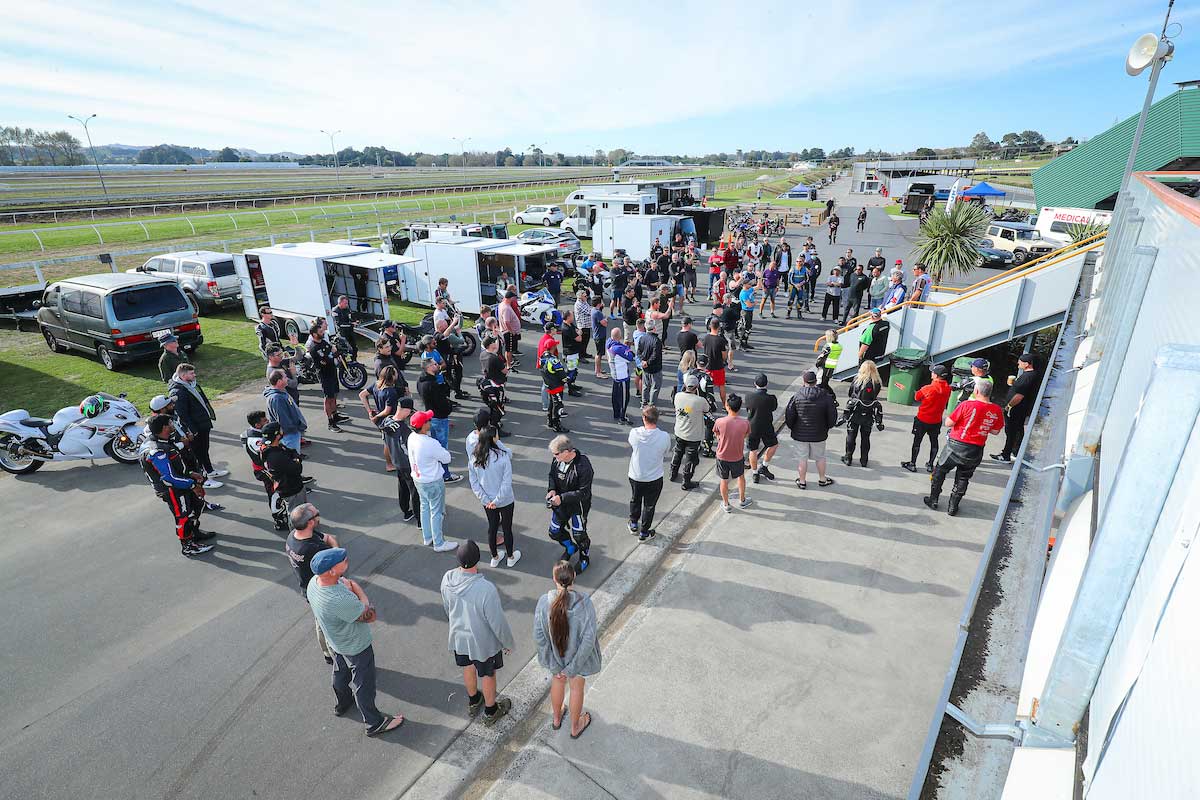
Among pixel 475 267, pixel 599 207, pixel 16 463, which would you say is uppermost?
pixel 599 207

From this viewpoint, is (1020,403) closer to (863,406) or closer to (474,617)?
(863,406)

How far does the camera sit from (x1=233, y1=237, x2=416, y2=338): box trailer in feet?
46.0

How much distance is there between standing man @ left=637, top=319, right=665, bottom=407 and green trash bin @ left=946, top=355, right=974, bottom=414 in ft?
17.5

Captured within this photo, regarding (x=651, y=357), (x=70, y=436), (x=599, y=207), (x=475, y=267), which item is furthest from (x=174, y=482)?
(x=599, y=207)

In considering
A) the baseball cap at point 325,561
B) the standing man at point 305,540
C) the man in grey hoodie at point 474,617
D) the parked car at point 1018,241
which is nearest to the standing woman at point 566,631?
the man in grey hoodie at point 474,617

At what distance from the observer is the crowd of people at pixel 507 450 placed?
451 cm

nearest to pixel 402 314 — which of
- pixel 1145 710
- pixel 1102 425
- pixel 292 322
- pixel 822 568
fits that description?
pixel 292 322

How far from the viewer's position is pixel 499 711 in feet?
16.3

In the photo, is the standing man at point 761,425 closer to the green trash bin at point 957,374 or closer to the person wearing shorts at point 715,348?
the person wearing shorts at point 715,348

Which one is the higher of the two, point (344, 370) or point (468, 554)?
point (468, 554)

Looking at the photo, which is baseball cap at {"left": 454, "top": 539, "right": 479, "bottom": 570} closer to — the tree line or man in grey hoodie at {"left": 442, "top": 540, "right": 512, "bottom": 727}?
man in grey hoodie at {"left": 442, "top": 540, "right": 512, "bottom": 727}

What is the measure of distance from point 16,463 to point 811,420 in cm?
1200

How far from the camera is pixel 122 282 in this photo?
502 inches

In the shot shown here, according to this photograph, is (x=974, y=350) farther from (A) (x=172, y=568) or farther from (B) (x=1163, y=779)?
(A) (x=172, y=568)
